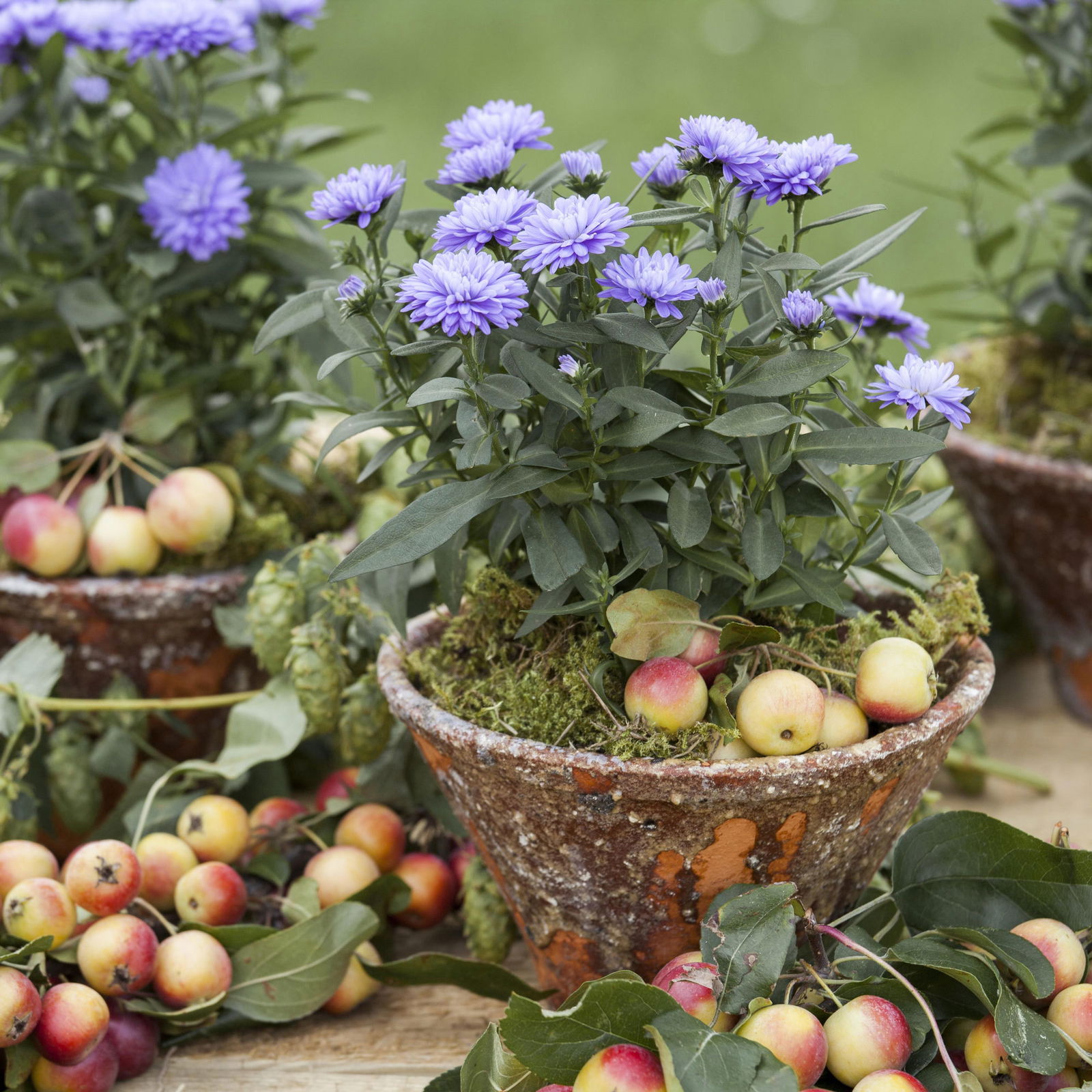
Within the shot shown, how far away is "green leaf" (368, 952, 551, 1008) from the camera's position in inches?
35.6

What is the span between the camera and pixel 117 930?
0.88m

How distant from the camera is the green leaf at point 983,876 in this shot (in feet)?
2.63

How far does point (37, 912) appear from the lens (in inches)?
34.2

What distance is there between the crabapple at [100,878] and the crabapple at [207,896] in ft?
0.20

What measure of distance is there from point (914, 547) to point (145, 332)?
0.88 m

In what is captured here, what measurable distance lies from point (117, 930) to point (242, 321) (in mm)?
659

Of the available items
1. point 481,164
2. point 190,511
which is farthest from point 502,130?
point 190,511

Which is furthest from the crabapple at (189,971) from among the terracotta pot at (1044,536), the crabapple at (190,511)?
the terracotta pot at (1044,536)

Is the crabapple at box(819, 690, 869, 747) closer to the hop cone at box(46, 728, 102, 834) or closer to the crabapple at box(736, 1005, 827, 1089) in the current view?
the crabapple at box(736, 1005, 827, 1089)

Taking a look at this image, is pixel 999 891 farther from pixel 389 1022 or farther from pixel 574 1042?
pixel 389 1022

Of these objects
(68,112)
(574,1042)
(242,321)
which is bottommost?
(574,1042)

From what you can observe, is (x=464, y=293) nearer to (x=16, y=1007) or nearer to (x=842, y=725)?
(x=842, y=725)

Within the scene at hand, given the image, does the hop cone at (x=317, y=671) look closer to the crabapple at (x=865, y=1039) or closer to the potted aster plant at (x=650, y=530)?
the potted aster plant at (x=650, y=530)

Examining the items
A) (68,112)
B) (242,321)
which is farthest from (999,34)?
(68,112)
